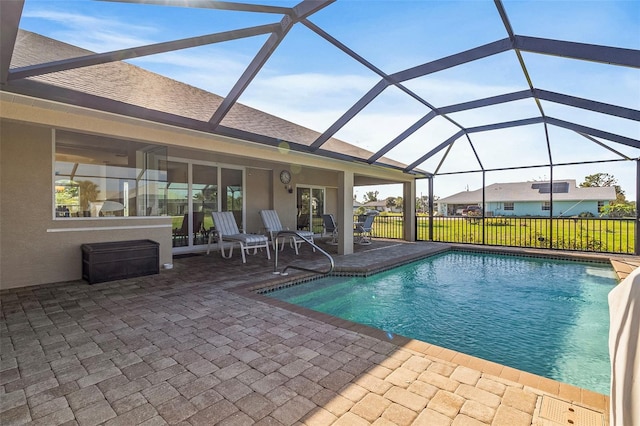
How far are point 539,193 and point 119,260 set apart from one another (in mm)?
36922

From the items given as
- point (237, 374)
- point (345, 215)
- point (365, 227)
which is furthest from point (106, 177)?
point (365, 227)

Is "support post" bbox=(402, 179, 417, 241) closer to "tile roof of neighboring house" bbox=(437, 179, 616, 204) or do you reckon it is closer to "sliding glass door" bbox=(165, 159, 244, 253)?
"sliding glass door" bbox=(165, 159, 244, 253)

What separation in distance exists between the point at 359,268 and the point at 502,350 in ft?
11.4

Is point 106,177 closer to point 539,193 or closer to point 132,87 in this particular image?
point 132,87

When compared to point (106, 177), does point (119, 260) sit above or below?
below

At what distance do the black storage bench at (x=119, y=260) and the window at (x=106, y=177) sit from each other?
2.36ft

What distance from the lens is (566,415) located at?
202cm

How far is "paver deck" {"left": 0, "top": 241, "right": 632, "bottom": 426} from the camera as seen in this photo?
80.4 inches

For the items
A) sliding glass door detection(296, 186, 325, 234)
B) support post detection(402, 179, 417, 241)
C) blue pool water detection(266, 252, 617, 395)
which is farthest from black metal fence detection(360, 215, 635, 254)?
sliding glass door detection(296, 186, 325, 234)

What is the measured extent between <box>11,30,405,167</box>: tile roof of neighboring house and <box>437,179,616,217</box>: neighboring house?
31619 mm

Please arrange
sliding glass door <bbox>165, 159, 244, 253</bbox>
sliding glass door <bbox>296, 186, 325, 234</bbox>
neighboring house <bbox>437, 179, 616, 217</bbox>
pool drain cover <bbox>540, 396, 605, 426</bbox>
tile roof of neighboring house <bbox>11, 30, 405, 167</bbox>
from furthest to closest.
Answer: neighboring house <bbox>437, 179, 616, 217</bbox>
sliding glass door <bbox>296, 186, 325, 234</bbox>
sliding glass door <bbox>165, 159, 244, 253</bbox>
tile roof of neighboring house <bbox>11, 30, 405, 167</bbox>
pool drain cover <bbox>540, 396, 605, 426</bbox>

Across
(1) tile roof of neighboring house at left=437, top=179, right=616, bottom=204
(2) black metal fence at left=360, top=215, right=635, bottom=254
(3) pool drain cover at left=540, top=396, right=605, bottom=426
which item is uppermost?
(1) tile roof of neighboring house at left=437, top=179, right=616, bottom=204

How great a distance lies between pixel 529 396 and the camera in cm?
222

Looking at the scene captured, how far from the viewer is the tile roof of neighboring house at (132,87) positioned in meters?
3.94
